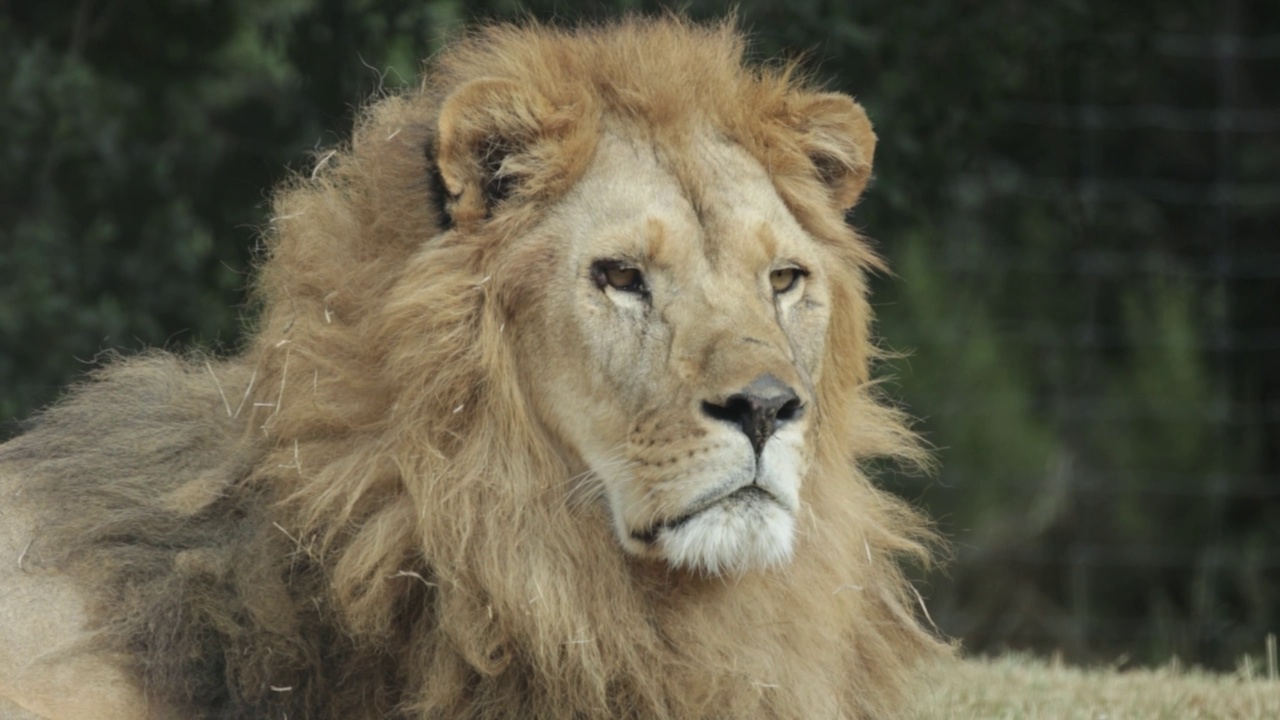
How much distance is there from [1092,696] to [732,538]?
1.65 meters

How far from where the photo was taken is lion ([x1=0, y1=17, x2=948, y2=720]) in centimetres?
325

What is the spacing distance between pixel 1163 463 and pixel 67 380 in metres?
5.95

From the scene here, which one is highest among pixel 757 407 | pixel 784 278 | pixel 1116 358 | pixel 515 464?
pixel 784 278

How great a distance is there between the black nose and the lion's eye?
329mm

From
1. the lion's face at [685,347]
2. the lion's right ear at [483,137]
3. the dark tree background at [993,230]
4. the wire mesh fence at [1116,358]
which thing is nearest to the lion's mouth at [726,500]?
the lion's face at [685,347]

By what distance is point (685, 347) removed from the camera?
3254 mm

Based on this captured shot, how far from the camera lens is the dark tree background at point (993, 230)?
6734 millimetres

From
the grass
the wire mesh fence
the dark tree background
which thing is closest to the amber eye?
the grass

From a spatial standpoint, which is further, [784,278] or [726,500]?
[784,278]

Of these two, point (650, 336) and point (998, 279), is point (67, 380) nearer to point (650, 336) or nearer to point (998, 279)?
point (650, 336)

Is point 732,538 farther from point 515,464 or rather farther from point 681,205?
point 681,205

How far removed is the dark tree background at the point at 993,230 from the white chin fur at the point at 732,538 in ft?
6.24

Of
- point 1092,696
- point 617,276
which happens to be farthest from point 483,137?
point 1092,696

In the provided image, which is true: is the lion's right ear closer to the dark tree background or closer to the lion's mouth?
the lion's mouth
